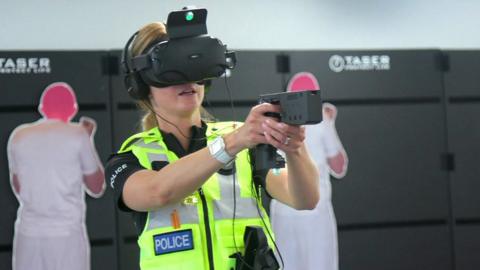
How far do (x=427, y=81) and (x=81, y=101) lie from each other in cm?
198

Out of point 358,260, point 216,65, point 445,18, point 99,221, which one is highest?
point 445,18

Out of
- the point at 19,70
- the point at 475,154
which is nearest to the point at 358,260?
the point at 475,154

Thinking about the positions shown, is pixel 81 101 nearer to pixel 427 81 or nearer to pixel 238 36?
pixel 238 36

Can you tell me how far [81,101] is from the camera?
3305 mm

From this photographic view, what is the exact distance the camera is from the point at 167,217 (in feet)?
4.74

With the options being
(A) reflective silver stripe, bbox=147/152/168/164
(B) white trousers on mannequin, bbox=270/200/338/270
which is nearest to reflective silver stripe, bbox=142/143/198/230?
(A) reflective silver stripe, bbox=147/152/168/164

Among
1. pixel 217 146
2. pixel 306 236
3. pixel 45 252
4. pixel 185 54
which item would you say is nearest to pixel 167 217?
pixel 217 146

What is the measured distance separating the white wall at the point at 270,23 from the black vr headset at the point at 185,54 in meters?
2.19

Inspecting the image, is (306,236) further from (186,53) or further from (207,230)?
(186,53)

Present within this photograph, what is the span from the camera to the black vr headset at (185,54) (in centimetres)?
140

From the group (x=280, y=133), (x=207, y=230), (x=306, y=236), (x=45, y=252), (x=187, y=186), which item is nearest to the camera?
(x=280, y=133)

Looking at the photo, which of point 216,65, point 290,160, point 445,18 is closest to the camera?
point 290,160

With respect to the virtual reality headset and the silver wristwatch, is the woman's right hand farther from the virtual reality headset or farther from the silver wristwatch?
the virtual reality headset

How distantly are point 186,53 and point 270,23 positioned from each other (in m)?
2.45
